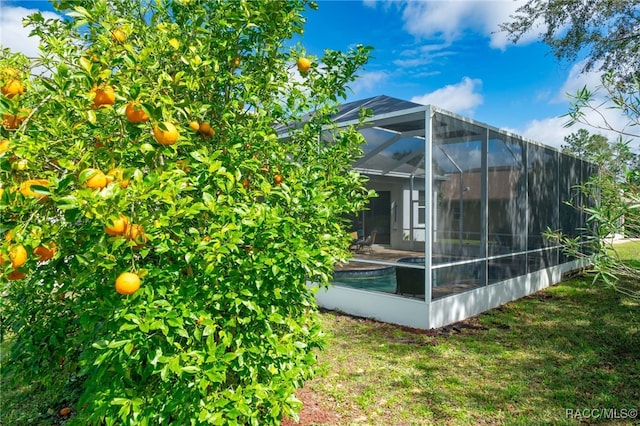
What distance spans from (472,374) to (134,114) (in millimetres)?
4676

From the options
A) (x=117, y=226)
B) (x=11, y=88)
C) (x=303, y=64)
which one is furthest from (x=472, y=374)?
(x=11, y=88)

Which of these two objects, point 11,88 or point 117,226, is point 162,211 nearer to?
point 117,226

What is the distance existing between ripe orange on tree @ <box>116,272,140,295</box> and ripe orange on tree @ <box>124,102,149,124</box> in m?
0.72

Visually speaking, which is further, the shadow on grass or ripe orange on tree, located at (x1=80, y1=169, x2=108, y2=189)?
the shadow on grass

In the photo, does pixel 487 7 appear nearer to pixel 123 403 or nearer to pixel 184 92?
pixel 184 92

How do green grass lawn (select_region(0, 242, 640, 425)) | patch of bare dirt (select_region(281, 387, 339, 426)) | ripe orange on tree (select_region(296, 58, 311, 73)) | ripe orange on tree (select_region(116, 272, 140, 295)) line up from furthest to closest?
1. green grass lawn (select_region(0, 242, 640, 425))
2. patch of bare dirt (select_region(281, 387, 339, 426))
3. ripe orange on tree (select_region(296, 58, 311, 73))
4. ripe orange on tree (select_region(116, 272, 140, 295))

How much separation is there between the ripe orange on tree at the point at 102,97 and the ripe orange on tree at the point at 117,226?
582 mm

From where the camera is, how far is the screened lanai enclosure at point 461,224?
21.3 feet

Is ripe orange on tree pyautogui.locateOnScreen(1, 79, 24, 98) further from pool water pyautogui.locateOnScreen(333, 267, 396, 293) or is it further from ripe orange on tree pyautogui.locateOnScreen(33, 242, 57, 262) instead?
pool water pyautogui.locateOnScreen(333, 267, 396, 293)

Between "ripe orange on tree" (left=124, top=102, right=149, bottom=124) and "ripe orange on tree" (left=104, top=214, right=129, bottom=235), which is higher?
"ripe orange on tree" (left=124, top=102, right=149, bottom=124)

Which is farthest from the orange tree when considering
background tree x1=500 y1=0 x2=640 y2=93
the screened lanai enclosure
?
background tree x1=500 y1=0 x2=640 y2=93

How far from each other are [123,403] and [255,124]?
1754 mm

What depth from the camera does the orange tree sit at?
176cm

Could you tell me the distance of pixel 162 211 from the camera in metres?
1.95
